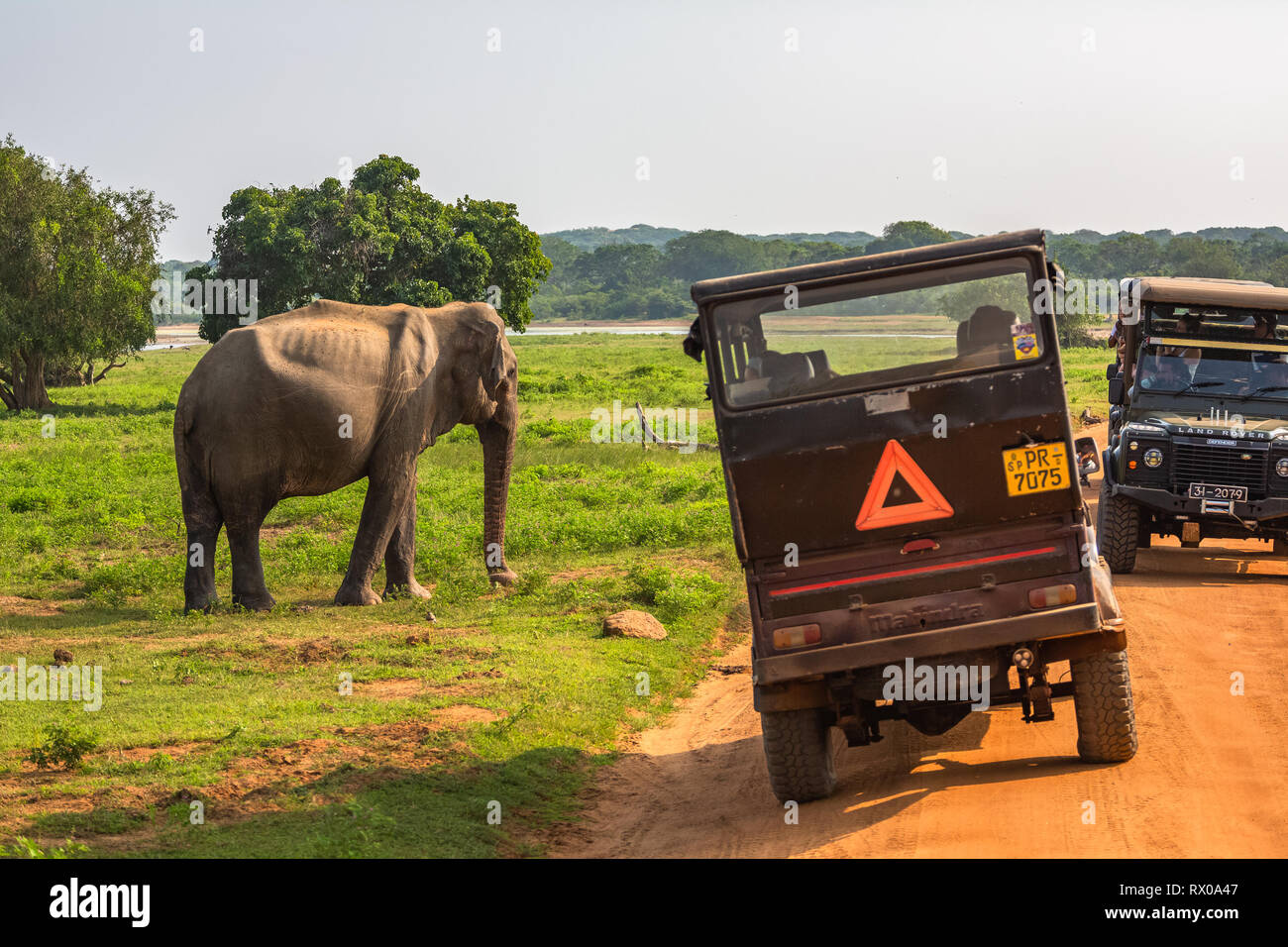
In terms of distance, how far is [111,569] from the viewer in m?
15.7

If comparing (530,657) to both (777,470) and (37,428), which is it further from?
(37,428)

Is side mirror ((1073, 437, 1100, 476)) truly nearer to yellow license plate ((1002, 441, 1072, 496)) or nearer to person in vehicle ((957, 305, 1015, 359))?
yellow license plate ((1002, 441, 1072, 496))

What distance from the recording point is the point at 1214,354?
51.0 ft

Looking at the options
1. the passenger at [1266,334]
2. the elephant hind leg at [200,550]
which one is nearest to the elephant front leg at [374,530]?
the elephant hind leg at [200,550]

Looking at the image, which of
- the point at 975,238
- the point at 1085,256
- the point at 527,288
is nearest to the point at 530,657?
the point at 975,238

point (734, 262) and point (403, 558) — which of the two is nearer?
point (403, 558)

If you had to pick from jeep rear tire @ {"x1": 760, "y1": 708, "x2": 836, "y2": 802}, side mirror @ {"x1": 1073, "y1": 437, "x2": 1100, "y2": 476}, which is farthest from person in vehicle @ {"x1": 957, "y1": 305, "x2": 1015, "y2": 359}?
jeep rear tire @ {"x1": 760, "y1": 708, "x2": 836, "y2": 802}

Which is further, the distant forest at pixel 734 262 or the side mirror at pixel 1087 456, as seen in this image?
the distant forest at pixel 734 262

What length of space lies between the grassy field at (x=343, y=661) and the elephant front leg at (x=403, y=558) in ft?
1.37

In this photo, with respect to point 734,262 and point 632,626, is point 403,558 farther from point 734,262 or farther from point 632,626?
point 734,262

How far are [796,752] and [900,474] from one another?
5.84 ft

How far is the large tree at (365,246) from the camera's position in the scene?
36812 millimetres

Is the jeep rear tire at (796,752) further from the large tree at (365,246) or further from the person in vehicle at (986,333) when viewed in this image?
the large tree at (365,246)

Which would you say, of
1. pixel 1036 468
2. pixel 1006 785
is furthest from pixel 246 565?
pixel 1036 468
